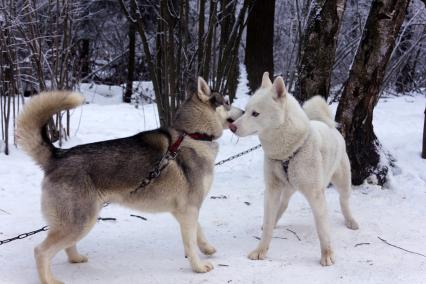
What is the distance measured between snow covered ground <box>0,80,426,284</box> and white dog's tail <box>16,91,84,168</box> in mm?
932

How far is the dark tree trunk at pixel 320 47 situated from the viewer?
18.8 feet

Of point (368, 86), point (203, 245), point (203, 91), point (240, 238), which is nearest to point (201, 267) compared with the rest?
point (203, 245)

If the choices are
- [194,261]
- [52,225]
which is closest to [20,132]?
[52,225]

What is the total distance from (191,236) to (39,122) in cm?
139

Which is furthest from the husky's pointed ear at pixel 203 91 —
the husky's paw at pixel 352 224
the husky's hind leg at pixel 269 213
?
the husky's paw at pixel 352 224

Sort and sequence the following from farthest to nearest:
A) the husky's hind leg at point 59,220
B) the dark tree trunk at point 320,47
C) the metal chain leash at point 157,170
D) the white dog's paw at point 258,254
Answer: the dark tree trunk at point 320,47 < the white dog's paw at point 258,254 < the metal chain leash at point 157,170 < the husky's hind leg at point 59,220

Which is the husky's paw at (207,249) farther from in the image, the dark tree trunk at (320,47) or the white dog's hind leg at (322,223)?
the dark tree trunk at (320,47)

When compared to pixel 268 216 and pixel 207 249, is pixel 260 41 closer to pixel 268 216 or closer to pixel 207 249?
pixel 268 216

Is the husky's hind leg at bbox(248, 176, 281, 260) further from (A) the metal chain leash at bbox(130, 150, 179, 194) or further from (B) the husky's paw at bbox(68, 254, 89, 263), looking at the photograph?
(B) the husky's paw at bbox(68, 254, 89, 263)

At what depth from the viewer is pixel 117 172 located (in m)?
3.42

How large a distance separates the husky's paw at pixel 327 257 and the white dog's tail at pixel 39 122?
2233 millimetres

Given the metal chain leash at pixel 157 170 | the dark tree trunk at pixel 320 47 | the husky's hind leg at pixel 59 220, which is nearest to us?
the husky's hind leg at pixel 59 220

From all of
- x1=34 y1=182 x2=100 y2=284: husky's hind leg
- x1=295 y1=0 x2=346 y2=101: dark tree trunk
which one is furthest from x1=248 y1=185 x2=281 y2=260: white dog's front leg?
x1=295 y1=0 x2=346 y2=101: dark tree trunk

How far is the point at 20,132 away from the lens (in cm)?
329
